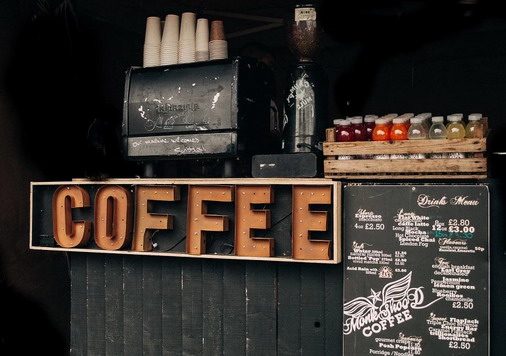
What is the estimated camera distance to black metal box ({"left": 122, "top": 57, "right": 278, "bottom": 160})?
3459 mm

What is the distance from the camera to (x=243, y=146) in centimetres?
349

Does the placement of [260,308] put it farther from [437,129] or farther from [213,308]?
[437,129]

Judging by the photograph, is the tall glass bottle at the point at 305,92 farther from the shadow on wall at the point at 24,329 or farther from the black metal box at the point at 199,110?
the shadow on wall at the point at 24,329

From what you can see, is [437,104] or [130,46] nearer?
[130,46]

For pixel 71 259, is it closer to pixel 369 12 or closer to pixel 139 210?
pixel 139 210

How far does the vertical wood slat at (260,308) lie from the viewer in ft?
11.3

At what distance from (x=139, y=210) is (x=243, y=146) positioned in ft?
2.52

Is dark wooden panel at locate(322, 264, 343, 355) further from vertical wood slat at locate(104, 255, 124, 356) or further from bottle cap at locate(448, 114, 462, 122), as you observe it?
vertical wood slat at locate(104, 255, 124, 356)

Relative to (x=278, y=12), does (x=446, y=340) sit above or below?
below

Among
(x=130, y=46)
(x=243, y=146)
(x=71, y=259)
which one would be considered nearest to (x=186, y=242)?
(x=243, y=146)

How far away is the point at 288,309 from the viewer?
11.3 ft

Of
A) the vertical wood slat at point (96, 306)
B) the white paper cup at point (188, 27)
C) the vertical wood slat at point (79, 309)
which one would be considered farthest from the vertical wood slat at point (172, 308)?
the white paper cup at point (188, 27)

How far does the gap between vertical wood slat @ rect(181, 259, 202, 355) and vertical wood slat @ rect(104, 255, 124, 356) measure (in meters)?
0.44

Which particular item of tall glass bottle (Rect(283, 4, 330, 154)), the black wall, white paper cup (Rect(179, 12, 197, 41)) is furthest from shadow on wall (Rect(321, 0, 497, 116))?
white paper cup (Rect(179, 12, 197, 41))
